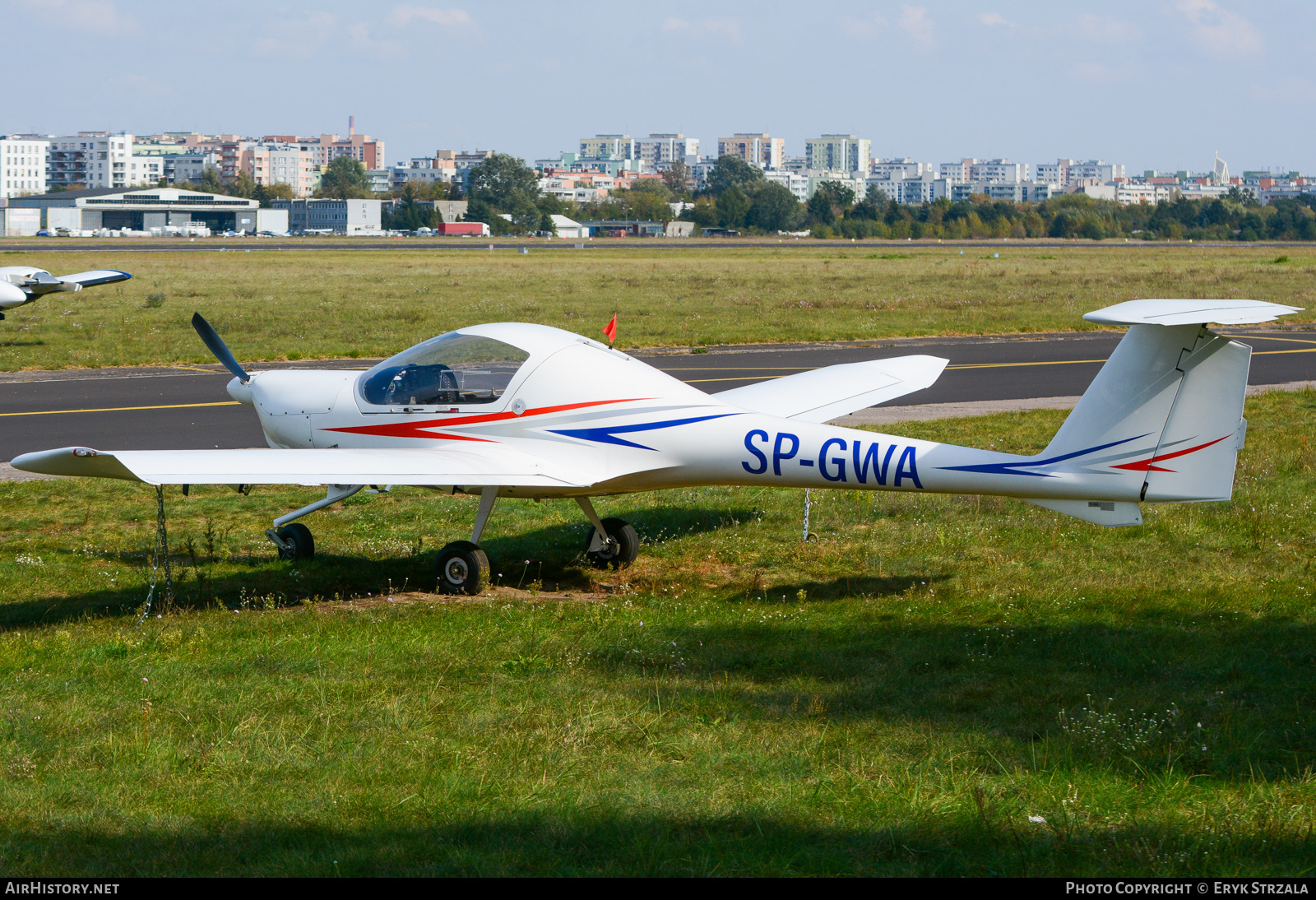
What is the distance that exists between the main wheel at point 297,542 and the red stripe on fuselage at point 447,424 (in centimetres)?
118

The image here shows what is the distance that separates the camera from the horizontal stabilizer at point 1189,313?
286 inches

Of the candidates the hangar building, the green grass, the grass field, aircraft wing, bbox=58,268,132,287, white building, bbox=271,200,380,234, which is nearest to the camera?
the green grass

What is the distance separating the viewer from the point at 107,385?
873 inches

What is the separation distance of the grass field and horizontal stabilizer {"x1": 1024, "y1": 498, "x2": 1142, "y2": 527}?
2036 cm

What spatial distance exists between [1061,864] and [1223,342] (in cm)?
439

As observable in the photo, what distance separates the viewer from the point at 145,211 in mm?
176375

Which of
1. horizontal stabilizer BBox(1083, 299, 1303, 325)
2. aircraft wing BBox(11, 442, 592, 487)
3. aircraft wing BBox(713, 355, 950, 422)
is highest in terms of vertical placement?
horizontal stabilizer BBox(1083, 299, 1303, 325)

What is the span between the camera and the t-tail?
7.89 metres

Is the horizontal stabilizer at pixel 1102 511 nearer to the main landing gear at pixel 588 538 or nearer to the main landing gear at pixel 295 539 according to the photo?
the main landing gear at pixel 588 538

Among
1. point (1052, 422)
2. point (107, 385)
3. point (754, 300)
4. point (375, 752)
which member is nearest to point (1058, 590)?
point (375, 752)

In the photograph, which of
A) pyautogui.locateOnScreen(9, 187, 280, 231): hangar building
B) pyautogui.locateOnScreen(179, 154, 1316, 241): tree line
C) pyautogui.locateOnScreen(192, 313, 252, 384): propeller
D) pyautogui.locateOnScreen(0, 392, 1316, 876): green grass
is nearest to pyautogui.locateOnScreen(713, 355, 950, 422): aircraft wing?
pyautogui.locateOnScreen(0, 392, 1316, 876): green grass

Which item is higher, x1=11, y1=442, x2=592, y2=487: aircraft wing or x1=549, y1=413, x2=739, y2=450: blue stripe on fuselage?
x1=549, y1=413, x2=739, y2=450: blue stripe on fuselage

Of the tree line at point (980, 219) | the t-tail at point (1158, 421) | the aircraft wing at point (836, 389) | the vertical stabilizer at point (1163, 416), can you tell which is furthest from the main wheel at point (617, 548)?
the tree line at point (980, 219)

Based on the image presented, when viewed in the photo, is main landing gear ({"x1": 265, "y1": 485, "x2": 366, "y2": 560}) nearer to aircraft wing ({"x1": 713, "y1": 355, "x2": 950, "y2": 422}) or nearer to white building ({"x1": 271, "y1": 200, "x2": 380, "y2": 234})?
aircraft wing ({"x1": 713, "y1": 355, "x2": 950, "y2": 422})
